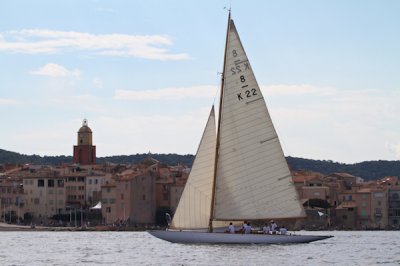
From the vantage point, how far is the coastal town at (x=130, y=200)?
14425cm

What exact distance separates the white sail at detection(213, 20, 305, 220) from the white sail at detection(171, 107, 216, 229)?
0.66 m

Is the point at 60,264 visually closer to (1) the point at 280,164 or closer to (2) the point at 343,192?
(1) the point at 280,164

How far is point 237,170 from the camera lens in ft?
194

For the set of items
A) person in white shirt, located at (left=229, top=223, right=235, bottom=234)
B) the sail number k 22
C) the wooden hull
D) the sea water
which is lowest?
the sea water

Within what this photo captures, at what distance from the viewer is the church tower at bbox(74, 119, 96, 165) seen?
186250mm

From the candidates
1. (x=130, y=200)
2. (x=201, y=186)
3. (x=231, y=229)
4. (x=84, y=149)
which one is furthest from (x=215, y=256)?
(x=84, y=149)

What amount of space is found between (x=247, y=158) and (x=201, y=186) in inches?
120

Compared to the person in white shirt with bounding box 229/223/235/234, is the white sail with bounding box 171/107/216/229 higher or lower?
higher

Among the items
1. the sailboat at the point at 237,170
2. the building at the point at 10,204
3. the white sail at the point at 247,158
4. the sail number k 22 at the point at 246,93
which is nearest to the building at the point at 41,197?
the building at the point at 10,204

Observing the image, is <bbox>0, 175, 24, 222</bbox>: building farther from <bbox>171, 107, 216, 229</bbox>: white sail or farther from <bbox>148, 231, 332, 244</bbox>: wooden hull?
<bbox>171, 107, 216, 229</bbox>: white sail

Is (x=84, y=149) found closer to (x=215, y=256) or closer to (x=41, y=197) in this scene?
(x=41, y=197)

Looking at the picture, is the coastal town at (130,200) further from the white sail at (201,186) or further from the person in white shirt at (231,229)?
the person in white shirt at (231,229)

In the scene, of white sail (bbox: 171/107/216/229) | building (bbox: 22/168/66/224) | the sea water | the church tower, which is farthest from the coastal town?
white sail (bbox: 171/107/216/229)

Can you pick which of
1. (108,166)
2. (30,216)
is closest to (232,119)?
(30,216)
